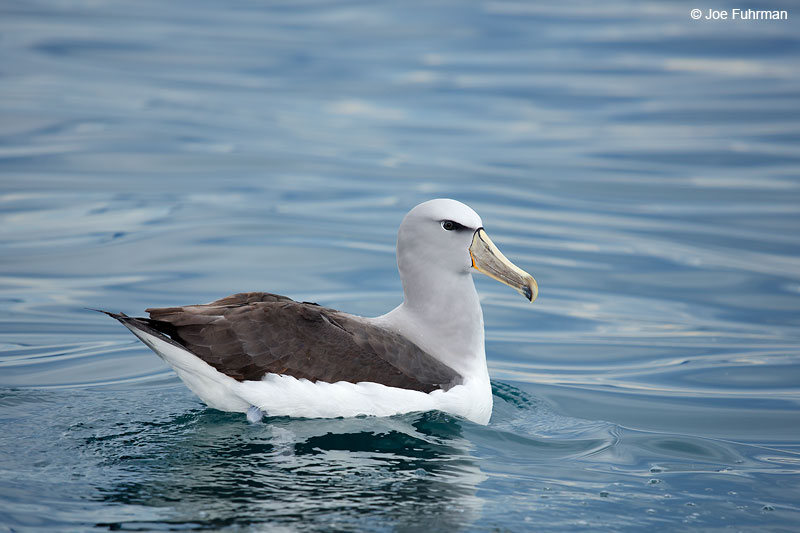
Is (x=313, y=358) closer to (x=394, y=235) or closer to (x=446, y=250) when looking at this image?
(x=446, y=250)

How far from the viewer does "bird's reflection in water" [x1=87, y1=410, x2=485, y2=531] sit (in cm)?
674

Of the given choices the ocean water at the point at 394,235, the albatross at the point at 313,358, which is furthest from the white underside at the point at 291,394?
the ocean water at the point at 394,235

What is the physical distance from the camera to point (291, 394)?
313 inches

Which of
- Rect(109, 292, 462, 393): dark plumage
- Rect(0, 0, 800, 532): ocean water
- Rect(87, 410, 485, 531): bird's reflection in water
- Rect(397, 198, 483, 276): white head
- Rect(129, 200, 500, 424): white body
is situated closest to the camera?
Rect(87, 410, 485, 531): bird's reflection in water

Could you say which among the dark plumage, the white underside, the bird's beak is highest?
the bird's beak

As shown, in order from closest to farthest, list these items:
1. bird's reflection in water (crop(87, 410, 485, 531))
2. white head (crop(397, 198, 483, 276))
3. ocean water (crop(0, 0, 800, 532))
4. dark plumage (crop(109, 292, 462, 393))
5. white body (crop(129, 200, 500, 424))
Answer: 1. bird's reflection in water (crop(87, 410, 485, 531))
2. ocean water (crop(0, 0, 800, 532))
3. dark plumage (crop(109, 292, 462, 393))
4. white body (crop(129, 200, 500, 424))
5. white head (crop(397, 198, 483, 276))

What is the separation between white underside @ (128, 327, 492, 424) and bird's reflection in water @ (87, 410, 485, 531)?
3.5 inches

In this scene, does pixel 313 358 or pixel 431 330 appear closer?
pixel 313 358

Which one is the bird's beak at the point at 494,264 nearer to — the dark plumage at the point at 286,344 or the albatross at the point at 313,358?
the albatross at the point at 313,358

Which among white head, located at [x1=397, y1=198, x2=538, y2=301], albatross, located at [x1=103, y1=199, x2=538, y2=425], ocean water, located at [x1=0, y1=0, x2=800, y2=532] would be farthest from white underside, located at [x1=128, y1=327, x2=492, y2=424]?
white head, located at [x1=397, y1=198, x2=538, y2=301]

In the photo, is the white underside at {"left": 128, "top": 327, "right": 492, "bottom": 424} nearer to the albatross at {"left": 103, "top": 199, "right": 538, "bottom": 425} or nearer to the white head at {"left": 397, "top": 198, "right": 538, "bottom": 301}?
the albatross at {"left": 103, "top": 199, "right": 538, "bottom": 425}

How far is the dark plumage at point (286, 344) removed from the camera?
7918 millimetres

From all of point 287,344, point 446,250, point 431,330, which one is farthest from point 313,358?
point 446,250

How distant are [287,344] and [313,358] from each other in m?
0.20
